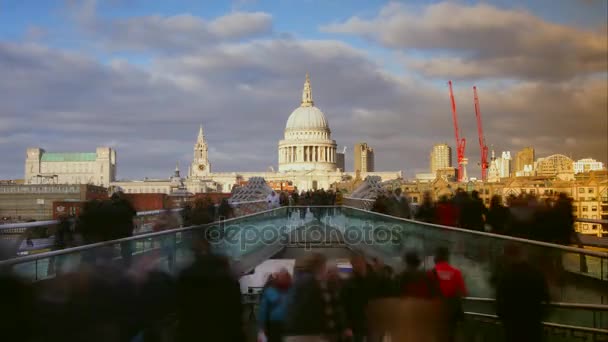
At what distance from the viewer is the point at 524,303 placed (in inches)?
246

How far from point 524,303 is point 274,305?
223cm

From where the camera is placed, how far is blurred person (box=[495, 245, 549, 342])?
625 centimetres

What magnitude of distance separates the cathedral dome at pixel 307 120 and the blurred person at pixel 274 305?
582ft

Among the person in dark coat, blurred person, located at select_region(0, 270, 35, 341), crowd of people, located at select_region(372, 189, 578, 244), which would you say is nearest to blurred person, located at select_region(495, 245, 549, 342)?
the person in dark coat

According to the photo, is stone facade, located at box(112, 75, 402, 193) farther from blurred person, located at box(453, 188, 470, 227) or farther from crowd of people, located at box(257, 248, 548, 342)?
crowd of people, located at box(257, 248, 548, 342)

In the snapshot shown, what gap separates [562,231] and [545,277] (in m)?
4.29

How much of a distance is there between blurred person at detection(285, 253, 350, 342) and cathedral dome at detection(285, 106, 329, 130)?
17812cm

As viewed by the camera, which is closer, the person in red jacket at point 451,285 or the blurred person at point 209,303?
the blurred person at point 209,303

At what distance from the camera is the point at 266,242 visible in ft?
71.2

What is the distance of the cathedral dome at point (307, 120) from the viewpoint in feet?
606

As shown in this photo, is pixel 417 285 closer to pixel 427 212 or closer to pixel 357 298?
pixel 357 298

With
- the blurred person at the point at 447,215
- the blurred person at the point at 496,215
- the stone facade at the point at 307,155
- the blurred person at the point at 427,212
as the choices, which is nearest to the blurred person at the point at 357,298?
the blurred person at the point at 496,215

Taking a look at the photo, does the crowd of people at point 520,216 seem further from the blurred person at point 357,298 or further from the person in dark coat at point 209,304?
the person in dark coat at point 209,304

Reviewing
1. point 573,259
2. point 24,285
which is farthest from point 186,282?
point 573,259
